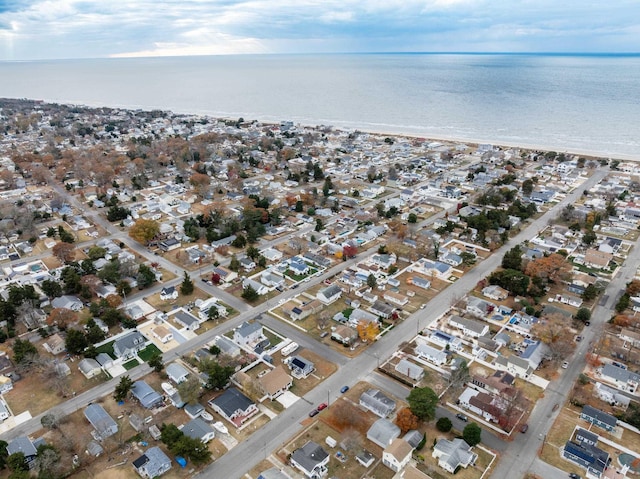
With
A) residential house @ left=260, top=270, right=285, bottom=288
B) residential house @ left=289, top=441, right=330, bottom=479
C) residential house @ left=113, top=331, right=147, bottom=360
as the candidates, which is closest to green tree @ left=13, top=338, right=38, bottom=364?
residential house @ left=113, top=331, right=147, bottom=360

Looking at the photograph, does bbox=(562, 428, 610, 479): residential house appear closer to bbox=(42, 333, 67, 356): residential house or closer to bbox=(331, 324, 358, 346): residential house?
bbox=(331, 324, 358, 346): residential house

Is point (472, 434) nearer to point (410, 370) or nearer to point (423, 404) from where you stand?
point (423, 404)

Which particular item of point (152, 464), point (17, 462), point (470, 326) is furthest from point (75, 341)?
point (470, 326)

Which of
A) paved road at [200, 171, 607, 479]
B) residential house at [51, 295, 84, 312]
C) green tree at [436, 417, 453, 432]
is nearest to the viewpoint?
paved road at [200, 171, 607, 479]

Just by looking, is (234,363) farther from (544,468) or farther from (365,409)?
(544,468)

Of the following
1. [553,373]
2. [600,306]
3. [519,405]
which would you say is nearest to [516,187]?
[600,306]
